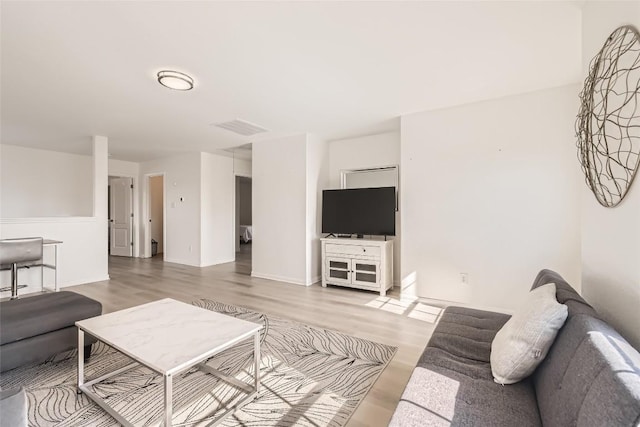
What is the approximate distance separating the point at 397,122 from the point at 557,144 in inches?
71.2

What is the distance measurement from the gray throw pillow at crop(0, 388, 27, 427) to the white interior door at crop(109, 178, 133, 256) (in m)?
7.02

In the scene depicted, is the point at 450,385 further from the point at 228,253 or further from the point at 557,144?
the point at 228,253

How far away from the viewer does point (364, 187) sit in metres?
4.70

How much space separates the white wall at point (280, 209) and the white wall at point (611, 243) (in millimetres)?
3351

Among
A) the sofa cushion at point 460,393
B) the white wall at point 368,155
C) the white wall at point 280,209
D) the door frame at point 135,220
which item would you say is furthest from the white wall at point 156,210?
the sofa cushion at point 460,393

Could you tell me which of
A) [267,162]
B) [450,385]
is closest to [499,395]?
[450,385]

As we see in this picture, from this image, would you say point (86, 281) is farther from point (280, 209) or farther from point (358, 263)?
point (358, 263)

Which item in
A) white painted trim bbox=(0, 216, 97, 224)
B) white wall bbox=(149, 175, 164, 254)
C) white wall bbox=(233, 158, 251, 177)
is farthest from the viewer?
white wall bbox=(149, 175, 164, 254)

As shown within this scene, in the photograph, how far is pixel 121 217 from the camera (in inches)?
277

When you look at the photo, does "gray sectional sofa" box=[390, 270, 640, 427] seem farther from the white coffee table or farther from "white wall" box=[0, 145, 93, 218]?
"white wall" box=[0, 145, 93, 218]

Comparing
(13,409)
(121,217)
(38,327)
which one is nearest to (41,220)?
(121,217)

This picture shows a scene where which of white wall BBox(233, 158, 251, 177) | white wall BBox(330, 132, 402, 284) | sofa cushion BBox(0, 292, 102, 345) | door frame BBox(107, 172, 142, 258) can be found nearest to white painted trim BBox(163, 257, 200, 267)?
door frame BBox(107, 172, 142, 258)

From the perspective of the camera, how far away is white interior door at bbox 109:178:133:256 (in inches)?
272

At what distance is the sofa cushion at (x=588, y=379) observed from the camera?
67 centimetres
